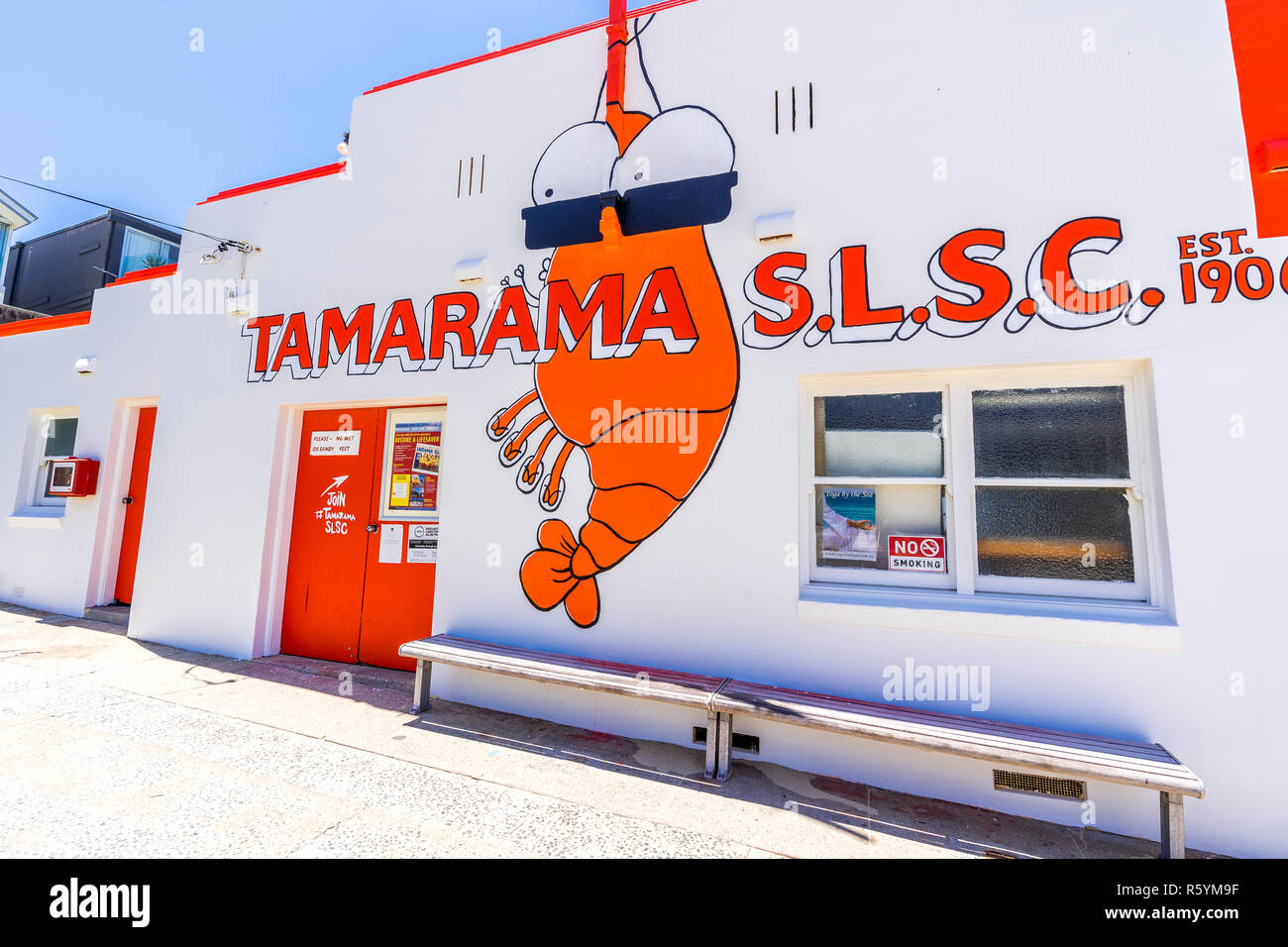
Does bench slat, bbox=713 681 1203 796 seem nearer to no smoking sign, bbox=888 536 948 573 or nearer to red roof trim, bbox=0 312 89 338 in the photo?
Answer: no smoking sign, bbox=888 536 948 573

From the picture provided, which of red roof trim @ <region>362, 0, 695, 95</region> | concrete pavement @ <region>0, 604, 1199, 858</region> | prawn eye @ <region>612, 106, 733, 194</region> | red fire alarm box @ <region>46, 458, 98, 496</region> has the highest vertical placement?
red roof trim @ <region>362, 0, 695, 95</region>

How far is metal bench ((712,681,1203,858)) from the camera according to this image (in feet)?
8.11

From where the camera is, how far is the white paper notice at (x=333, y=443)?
17.2ft

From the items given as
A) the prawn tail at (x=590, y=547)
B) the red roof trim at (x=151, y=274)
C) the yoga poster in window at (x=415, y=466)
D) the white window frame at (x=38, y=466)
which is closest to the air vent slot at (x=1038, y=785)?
the prawn tail at (x=590, y=547)

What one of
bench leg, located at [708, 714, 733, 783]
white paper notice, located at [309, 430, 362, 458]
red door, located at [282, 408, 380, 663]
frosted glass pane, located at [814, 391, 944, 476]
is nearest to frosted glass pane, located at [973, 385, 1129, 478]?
frosted glass pane, located at [814, 391, 944, 476]

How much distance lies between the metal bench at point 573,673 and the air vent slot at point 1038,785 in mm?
1547

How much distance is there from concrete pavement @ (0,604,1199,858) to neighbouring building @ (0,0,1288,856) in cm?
28

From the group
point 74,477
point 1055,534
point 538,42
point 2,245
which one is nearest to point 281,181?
point 538,42

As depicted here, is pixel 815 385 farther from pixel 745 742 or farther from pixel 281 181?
pixel 281 181

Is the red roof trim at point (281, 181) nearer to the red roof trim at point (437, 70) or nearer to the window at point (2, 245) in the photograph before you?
the red roof trim at point (437, 70)

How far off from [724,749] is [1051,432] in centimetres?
268

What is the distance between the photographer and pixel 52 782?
2.84 m
